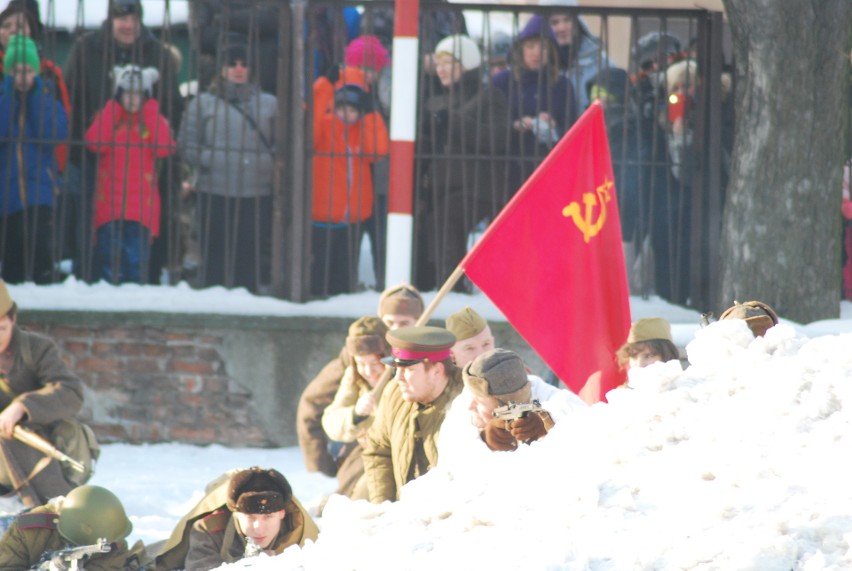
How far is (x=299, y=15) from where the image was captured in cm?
911

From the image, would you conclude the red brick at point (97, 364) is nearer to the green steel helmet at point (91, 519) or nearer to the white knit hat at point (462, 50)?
the white knit hat at point (462, 50)

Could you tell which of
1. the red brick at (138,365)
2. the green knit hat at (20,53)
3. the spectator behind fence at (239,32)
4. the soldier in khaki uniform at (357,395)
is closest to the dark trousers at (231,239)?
the red brick at (138,365)

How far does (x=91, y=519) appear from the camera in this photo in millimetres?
5938

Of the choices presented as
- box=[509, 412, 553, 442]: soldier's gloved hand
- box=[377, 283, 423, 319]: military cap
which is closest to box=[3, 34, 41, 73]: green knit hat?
box=[377, 283, 423, 319]: military cap

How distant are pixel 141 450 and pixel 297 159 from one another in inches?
69.2

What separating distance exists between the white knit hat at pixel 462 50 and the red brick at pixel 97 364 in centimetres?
238

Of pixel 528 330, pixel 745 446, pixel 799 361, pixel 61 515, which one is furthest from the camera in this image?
pixel 528 330

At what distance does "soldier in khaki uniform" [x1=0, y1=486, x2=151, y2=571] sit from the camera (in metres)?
5.93

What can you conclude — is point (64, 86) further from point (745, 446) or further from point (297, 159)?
point (745, 446)

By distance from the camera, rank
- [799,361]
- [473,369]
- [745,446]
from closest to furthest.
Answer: [745,446], [799,361], [473,369]

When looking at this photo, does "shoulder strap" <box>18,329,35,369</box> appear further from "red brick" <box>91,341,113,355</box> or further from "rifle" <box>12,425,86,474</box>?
"red brick" <box>91,341,113,355</box>

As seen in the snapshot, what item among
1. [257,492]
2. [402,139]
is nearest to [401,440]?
[257,492]

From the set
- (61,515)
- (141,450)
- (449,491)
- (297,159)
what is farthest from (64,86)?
(449,491)

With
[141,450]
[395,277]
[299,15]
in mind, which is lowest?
[141,450]
